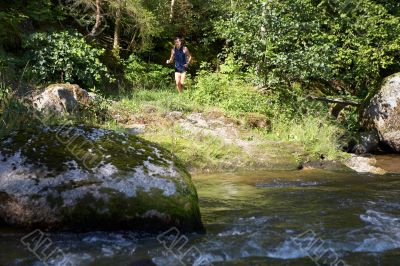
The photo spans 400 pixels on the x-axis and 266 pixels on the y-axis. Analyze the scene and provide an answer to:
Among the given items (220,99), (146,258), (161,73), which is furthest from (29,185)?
(161,73)

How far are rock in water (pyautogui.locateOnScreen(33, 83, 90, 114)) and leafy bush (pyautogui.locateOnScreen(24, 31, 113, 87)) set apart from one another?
1848mm

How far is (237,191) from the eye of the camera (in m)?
6.21

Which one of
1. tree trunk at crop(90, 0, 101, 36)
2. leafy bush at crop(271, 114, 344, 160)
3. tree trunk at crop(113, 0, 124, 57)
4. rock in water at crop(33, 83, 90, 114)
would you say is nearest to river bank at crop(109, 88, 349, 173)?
leafy bush at crop(271, 114, 344, 160)

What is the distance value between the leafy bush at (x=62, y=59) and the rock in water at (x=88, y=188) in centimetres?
686

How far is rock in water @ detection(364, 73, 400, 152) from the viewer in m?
11.1

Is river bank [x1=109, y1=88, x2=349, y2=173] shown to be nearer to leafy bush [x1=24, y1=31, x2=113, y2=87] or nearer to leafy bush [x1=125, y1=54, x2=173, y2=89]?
leafy bush [x1=24, y1=31, x2=113, y2=87]

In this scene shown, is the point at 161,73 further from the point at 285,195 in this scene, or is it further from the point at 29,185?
the point at 29,185

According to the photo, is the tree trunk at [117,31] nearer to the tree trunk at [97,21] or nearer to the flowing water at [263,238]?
the tree trunk at [97,21]

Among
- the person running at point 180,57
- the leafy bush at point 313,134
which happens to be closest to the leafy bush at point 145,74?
the person running at point 180,57

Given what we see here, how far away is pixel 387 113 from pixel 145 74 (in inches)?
280

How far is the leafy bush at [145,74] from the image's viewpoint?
45.3 feet

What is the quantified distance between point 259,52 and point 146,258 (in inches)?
357

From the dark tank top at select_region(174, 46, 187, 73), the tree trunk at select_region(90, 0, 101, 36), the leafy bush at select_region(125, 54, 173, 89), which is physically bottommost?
the leafy bush at select_region(125, 54, 173, 89)

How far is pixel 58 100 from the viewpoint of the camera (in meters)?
8.82
